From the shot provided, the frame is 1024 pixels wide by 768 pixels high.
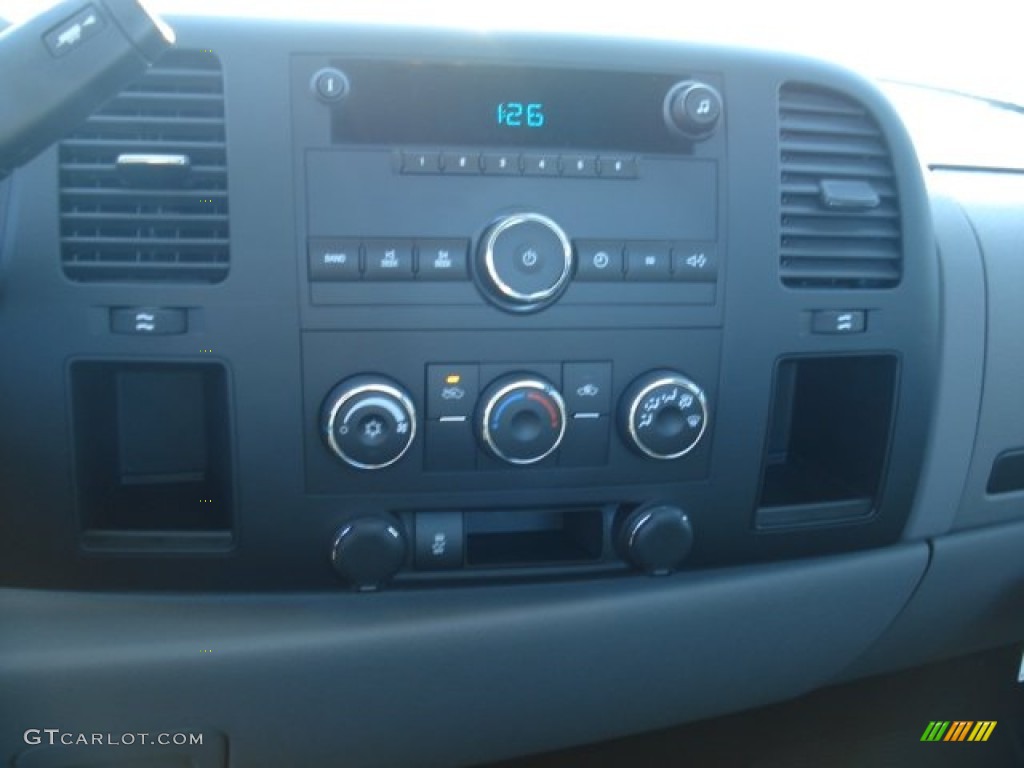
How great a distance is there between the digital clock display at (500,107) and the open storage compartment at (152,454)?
313 mm

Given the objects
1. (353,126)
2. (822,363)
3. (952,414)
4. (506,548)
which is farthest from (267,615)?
(952,414)

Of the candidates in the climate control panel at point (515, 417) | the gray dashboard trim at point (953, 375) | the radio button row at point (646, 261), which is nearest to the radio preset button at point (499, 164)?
the radio button row at point (646, 261)

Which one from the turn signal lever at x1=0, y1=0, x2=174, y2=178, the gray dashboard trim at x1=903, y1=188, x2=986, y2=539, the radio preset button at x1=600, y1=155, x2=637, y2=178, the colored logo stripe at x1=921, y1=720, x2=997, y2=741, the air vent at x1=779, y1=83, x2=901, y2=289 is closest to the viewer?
the turn signal lever at x1=0, y1=0, x2=174, y2=178

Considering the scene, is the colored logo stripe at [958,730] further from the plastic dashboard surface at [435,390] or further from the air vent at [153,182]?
the air vent at [153,182]

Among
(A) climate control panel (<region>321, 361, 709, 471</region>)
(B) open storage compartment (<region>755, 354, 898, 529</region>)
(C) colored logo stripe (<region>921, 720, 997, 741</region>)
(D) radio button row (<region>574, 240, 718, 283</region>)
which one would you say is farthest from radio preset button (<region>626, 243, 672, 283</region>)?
(C) colored logo stripe (<region>921, 720, 997, 741</region>)

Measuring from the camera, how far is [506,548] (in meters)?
1.26

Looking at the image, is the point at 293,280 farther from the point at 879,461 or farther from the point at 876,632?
the point at 876,632

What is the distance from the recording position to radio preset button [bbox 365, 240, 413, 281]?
3.55 ft

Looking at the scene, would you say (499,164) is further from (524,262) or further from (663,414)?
(663,414)

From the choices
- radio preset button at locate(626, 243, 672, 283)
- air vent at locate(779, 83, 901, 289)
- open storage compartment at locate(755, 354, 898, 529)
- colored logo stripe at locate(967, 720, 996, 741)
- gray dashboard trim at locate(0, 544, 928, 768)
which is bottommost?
colored logo stripe at locate(967, 720, 996, 741)

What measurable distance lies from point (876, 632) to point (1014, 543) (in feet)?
1.10

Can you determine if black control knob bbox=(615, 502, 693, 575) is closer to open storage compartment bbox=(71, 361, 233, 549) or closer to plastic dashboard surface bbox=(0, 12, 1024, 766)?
plastic dashboard surface bbox=(0, 12, 1024, 766)

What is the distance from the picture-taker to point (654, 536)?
1.21 metres

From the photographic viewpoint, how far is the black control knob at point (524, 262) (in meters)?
1.09
